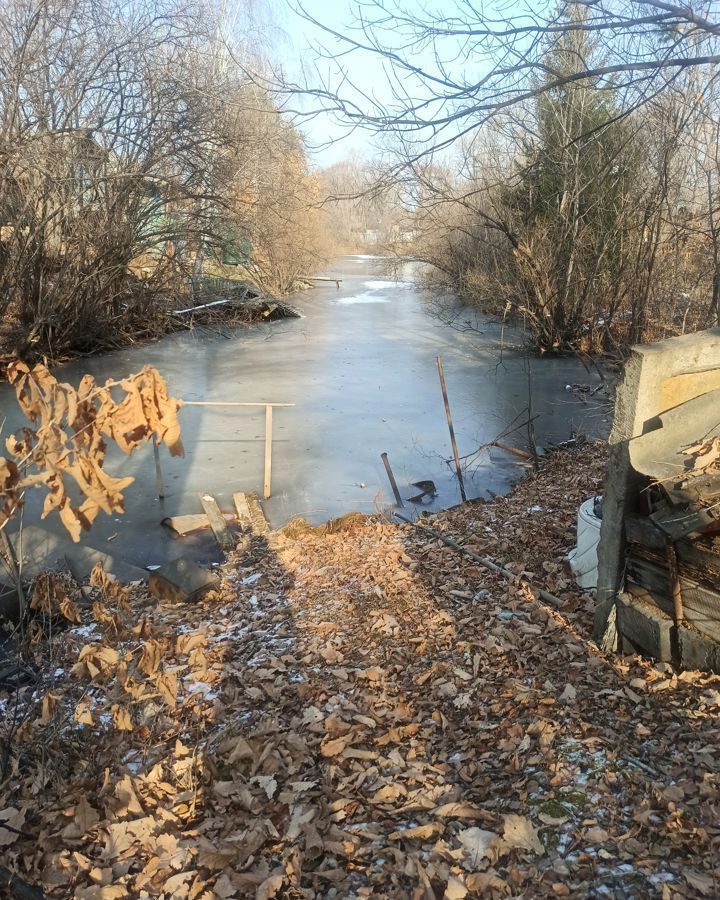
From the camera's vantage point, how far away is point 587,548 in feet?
17.5

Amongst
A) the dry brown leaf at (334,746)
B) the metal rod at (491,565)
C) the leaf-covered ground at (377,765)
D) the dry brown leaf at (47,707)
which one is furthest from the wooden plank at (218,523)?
the dry brown leaf at (47,707)

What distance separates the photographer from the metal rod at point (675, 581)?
3707 mm

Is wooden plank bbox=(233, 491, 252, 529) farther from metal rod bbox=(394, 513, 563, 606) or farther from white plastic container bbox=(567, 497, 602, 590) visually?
white plastic container bbox=(567, 497, 602, 590)

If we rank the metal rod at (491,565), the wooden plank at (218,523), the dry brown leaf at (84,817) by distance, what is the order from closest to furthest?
the dry brown leaf at (84,817) < the metal rod at (491,565) < the wooden plank at (218,523)

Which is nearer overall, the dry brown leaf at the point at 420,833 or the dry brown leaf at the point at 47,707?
the dry brown leaf at the point at 420,833

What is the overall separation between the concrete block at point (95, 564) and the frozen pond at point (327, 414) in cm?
31

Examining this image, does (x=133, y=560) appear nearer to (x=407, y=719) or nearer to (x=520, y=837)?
(x=407, y=719)

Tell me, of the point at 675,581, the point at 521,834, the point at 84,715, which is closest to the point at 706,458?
the point at 675,581

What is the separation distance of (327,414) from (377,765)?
35.5 feet

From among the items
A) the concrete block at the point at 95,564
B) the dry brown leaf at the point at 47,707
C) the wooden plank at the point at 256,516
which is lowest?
the concrete block at the point at 95,564

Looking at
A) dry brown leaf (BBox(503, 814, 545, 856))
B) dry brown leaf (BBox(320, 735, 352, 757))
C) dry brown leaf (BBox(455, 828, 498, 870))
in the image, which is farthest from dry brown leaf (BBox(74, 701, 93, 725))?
dry brown leaf (BBox(503, 814, 545, 856))

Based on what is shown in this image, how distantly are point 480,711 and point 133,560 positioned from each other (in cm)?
543

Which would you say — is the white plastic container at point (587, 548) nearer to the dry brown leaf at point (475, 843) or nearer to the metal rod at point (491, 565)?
the metal rod at point (491, 565)

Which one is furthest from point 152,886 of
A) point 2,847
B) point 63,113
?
point 63,113
